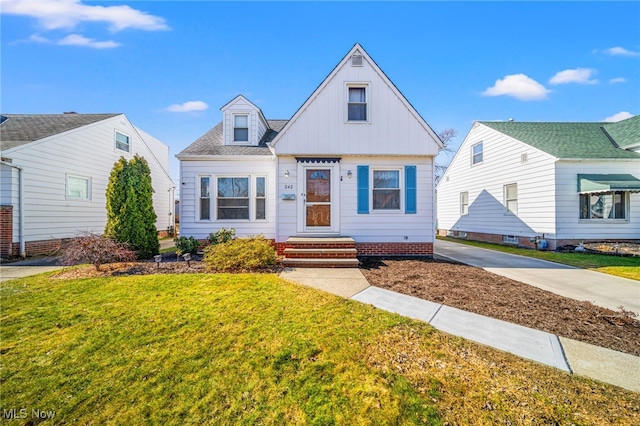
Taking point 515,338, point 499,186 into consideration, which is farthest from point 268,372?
point 499,186

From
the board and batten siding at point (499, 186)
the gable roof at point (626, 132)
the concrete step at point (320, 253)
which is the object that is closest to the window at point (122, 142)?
the concrete step at point (320, 253)

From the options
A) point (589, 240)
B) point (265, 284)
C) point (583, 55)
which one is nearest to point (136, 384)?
point (265, 284)

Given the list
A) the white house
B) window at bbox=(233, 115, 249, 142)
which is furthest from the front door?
window at bbox=(233, 115, 249, 142)

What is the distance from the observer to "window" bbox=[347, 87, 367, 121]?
923 centimetres

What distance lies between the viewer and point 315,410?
233 cm

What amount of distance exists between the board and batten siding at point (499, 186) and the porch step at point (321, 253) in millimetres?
9721

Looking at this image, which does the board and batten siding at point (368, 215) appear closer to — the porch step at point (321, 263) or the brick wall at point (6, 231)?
the porch step at point (321, 263)

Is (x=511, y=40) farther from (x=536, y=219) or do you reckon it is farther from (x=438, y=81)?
(x=536, y=219)

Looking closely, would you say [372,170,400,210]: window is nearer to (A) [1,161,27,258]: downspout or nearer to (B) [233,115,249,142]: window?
(B) [233,115,249,142]: window

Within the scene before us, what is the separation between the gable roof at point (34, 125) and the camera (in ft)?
34.4

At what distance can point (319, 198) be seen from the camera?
9.23 meters

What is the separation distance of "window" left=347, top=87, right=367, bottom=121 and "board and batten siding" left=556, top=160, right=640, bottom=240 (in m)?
8.91

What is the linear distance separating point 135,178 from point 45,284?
4049 millimetres

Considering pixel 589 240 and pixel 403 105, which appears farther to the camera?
pixel 589 240
